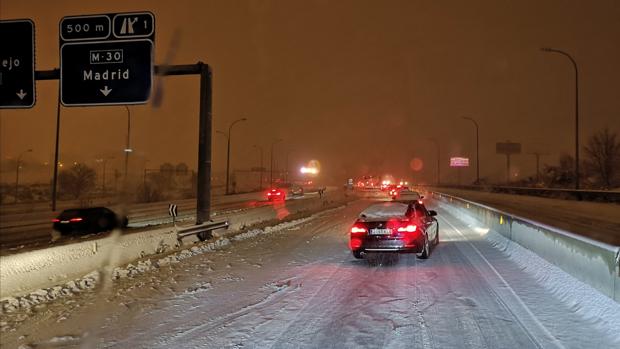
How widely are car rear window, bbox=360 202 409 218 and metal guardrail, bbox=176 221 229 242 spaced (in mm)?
5138

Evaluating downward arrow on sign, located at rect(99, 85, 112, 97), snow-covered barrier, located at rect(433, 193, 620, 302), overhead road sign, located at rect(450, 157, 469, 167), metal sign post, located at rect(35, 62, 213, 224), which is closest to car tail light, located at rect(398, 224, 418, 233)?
snow-covered barrier, located at rect(433, 193, 620, 302)

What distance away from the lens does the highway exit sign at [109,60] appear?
13.6 metres

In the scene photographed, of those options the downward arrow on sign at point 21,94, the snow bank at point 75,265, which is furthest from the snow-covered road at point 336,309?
the downward arrow on sign at point 21,94

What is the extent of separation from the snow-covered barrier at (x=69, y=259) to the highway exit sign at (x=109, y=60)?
375 cm

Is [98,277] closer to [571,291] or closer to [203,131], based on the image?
[203,131]

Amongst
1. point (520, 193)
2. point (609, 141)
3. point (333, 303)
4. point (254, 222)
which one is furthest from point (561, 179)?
point (333, 303)

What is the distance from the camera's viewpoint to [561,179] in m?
83.3

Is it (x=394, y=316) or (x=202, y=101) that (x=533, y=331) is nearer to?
(x=394, y=316)

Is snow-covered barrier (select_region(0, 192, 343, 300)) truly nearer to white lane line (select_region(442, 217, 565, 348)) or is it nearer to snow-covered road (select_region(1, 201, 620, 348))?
snow-covered road (select_region(1, 201, 620, 348))

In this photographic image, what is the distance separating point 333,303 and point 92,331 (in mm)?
3330

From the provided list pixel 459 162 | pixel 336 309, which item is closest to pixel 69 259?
pixel 336 309

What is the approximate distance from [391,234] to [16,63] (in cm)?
1017

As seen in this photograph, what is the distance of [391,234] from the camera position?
39.2ft

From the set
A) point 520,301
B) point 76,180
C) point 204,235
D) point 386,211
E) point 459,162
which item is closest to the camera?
point 520,301
